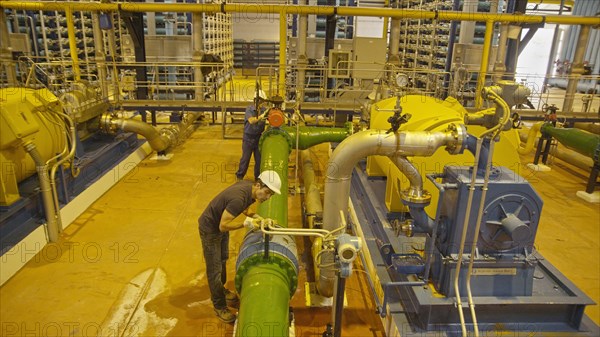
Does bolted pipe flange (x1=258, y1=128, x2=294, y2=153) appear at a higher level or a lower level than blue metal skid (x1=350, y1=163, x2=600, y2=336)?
higher

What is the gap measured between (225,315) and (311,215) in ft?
4.81

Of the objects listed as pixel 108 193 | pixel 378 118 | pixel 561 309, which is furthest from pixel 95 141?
pixel 561 309

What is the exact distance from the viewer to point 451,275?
3.24m

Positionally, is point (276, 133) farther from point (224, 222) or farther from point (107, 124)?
point (107, 124)

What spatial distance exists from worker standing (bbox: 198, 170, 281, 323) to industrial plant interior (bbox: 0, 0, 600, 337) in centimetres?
17

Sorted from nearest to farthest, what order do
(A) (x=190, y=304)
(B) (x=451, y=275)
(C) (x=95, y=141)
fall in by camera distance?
(B) (x=451, y=275) < (A) (x=190, y=304) < (C) (x=95, y=141)

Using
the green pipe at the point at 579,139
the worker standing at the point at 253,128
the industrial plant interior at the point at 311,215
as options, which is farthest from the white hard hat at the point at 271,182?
the green pipe at the point at 579,139

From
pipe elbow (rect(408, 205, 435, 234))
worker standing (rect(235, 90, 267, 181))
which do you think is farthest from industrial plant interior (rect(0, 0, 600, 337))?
worker standing (rect(235, 90, 267, 181))

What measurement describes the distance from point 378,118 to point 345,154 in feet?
8.15

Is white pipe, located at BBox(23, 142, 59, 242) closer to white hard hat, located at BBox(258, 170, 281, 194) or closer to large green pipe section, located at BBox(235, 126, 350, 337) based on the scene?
large green pipe section, located at BBox(235, 126, 350, 337)

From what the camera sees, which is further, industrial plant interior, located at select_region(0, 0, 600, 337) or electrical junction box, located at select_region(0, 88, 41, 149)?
electrical junction box, located at select_region(0, 88, 41, 149)

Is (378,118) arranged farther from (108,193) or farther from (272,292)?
(108,193)

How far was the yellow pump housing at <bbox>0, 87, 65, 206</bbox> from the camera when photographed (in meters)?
4.41

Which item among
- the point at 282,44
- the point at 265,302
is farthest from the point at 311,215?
the point at 282,44
